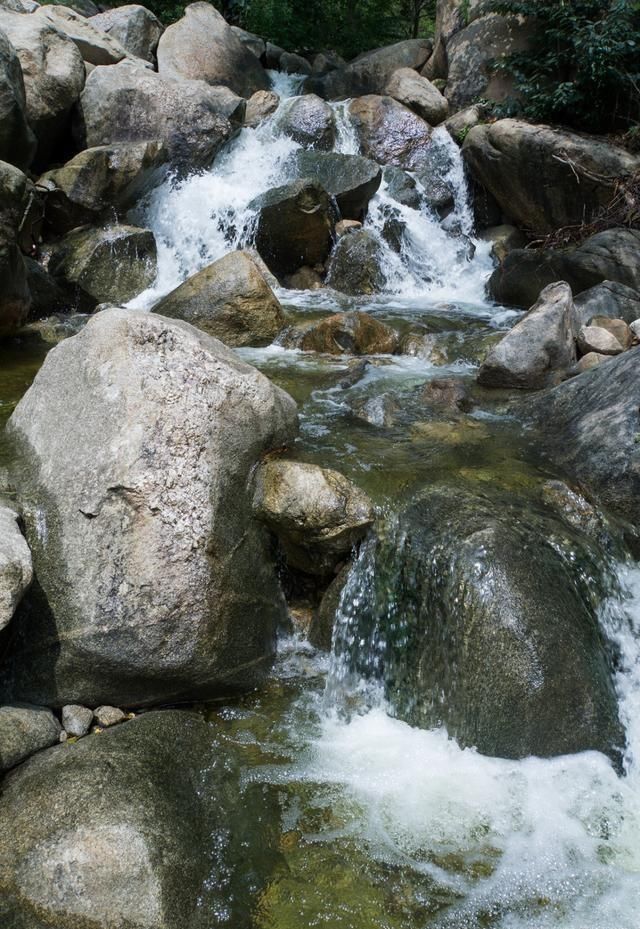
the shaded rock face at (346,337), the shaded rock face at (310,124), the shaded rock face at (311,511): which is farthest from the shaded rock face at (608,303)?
the shaded rock face at (310,124)

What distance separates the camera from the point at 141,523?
400 centimetres

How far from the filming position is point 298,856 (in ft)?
10.7

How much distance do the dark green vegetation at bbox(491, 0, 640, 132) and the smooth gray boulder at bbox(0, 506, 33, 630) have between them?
41.8 feet

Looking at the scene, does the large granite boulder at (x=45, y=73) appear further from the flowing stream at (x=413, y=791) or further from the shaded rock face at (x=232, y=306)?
the flowing stream at (x=413, y=791)

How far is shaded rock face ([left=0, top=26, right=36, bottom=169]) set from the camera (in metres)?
9.24

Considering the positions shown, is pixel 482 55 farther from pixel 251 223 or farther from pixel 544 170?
pixel 251 223

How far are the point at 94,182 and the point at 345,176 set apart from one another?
14.5 ft

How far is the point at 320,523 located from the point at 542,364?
366cm

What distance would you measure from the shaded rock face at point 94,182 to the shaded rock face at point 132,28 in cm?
701

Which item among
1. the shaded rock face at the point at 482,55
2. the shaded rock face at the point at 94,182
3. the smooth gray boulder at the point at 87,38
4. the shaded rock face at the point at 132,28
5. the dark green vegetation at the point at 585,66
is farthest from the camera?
the shaded rock face at the point at 132,28

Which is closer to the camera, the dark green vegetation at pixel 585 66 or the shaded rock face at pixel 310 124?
the dark green vegetation at pixel 585 66

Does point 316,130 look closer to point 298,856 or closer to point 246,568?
point 246,568

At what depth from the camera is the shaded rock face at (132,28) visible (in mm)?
16875

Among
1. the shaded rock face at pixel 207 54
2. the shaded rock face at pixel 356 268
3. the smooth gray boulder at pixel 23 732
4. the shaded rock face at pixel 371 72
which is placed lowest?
the shaded rock face at pixel 356 268
